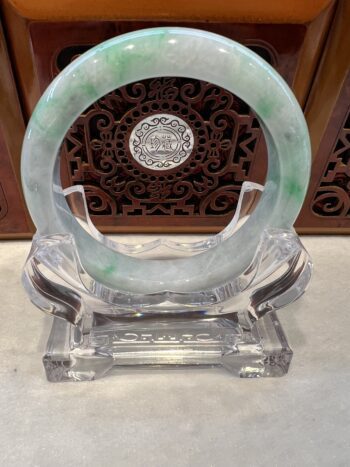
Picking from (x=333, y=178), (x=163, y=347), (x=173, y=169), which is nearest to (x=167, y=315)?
(x=163, y=347)

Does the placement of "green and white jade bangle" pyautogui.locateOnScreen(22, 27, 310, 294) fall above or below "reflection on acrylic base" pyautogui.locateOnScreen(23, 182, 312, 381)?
above

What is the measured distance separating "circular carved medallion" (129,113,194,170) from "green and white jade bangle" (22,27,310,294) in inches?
9.0

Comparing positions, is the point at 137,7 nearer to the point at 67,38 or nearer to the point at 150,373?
the point at 67,38

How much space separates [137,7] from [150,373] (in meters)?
0.52

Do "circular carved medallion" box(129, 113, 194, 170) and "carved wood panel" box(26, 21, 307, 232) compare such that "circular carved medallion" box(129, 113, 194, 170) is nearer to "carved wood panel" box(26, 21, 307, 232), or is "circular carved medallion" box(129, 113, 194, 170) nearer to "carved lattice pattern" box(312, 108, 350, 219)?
"carved wood panel" box(26, 21, 307, 232)

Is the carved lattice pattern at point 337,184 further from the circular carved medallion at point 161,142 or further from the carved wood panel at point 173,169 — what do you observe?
the circular carved medallion at point 161,142

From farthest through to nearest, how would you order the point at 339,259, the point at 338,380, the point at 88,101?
the point at 339,259 < the point at 338,380 < the point at 88,101

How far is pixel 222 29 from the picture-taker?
667 millimetres

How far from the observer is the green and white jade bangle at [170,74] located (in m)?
0.47

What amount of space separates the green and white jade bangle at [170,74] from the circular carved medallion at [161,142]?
9.0 inches

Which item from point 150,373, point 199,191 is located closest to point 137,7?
point 199,191

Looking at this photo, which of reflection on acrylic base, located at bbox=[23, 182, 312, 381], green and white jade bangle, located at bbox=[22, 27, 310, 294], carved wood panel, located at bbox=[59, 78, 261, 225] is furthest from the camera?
carved wood panel, located at bbox=[59, 78, 261, 225]

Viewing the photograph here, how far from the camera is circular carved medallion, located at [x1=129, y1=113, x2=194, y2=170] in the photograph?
2.51 ft

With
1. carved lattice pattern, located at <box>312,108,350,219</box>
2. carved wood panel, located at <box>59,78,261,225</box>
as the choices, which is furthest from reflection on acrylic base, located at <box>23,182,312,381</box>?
carved lattice pattern, located at <box>312,108,350,219</box>
